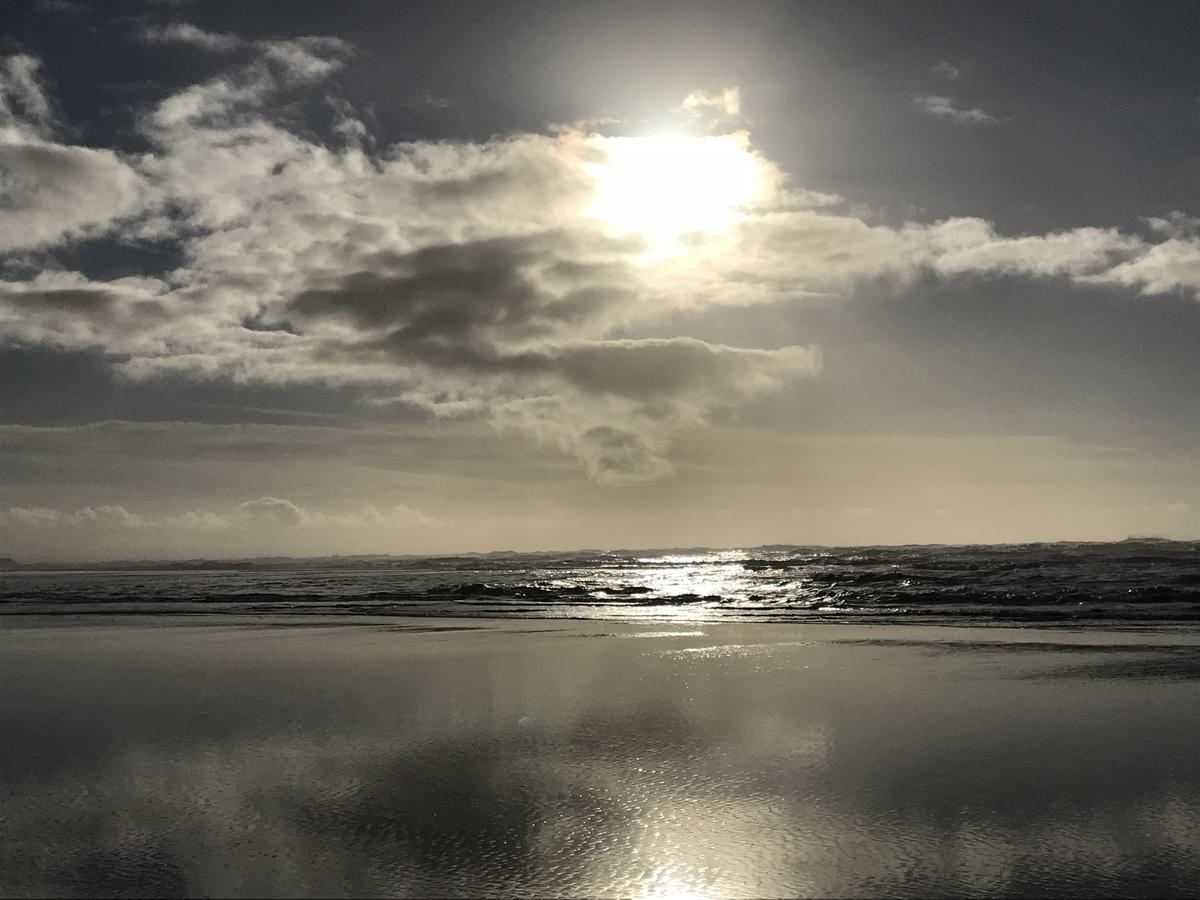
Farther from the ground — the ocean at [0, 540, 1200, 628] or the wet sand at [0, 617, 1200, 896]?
the wet sand at [0, 617, 1200, 896]

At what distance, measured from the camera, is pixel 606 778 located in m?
7.19

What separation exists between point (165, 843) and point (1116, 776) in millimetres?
7140

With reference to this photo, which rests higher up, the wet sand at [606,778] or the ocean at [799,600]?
the wet sand at [606,778]

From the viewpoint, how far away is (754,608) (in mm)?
30438

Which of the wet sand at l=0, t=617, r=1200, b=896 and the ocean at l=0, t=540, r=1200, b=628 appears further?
the ocean at l=0, t=540, r=1200, b=628

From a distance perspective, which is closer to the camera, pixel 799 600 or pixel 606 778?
pixel 606 778

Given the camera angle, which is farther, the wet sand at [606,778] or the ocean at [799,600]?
the ocean at [799,600]

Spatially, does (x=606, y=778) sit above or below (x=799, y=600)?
above

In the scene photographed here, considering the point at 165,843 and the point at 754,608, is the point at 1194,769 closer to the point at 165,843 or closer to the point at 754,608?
the point at 165,843

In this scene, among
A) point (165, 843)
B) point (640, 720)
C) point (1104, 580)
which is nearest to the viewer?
point (165, 843)

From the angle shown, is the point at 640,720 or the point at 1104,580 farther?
the point at 1104,580

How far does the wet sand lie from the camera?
5164mm

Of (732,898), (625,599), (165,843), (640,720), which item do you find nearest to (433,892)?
(732,898)

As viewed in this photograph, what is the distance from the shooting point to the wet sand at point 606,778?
5.16 meters
